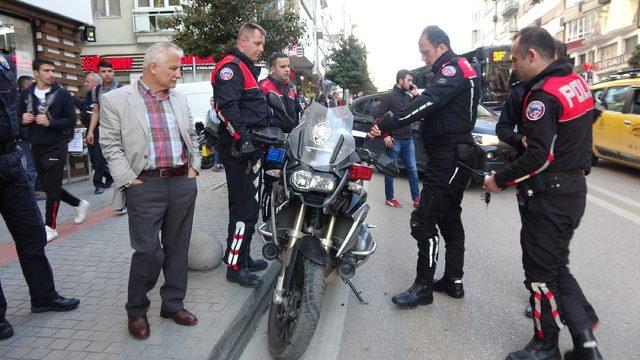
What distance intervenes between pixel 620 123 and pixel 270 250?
8855 millimetres

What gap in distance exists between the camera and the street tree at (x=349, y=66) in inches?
1779

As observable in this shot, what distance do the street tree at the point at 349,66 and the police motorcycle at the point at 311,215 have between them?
42.3 m

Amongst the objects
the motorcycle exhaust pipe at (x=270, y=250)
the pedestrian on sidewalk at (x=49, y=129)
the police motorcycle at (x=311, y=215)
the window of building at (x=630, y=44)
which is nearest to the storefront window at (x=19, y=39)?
the pedestrian on sidewalk at (x=49, y=129)

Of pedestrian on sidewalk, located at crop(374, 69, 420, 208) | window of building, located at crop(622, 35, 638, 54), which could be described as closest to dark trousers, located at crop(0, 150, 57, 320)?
pedestrian on sidewalk, located at crop(374, 69, 420, 208)

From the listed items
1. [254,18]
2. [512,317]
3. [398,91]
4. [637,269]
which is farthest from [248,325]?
[254,18]

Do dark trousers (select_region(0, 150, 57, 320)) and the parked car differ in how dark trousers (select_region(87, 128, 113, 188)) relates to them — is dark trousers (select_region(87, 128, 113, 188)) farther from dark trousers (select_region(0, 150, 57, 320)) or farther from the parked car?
→ dark trousers (select_region(0, 150, 57, 320))

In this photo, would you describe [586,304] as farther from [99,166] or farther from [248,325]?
[99,166]

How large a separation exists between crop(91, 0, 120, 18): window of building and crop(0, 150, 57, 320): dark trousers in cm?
2226

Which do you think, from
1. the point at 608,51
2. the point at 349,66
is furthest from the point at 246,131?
the point at 349,66

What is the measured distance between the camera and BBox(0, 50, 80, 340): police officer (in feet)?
10.7

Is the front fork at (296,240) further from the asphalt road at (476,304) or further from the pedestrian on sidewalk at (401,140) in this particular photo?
the pedestrian on sidewalk at (401,140)

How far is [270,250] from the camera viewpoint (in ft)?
11.1

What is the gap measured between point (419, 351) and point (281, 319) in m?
0.95

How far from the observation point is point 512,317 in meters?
3.74
